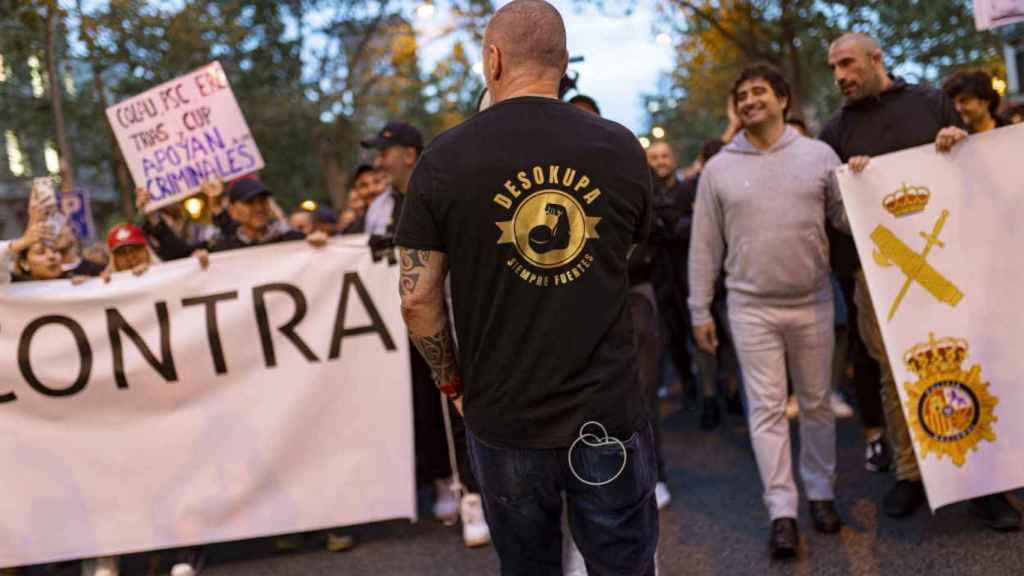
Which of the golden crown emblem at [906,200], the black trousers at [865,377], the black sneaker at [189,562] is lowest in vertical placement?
the black sneaker at [189,562]

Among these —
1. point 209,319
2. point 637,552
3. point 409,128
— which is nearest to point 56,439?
point 209,319

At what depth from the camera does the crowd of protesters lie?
4.23 metres

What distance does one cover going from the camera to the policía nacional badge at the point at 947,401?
414 centimetres

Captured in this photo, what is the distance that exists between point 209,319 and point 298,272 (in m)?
0.52

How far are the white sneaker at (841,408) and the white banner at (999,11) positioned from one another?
3031mm

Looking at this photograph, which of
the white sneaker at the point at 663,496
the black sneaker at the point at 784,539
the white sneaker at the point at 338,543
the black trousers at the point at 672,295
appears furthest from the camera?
the black trousers at the point at 672,295

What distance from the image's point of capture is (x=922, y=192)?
423 centimetres

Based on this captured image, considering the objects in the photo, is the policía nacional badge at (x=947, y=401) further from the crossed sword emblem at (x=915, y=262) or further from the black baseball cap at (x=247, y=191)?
the black baseball cap at (x=247, y=191)

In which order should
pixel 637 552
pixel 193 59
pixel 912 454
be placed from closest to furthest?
pixel 637 552, pixel 912 454, pixel 193 59

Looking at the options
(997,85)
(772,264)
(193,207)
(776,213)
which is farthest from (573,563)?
(193,207)

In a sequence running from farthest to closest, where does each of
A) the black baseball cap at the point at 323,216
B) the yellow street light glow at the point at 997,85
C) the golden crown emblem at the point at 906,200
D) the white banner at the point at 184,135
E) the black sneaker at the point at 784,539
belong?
1. the black baseball cap at the point at 323,216
2. the yellow street light glow at the point at 997,85
3. the white banner at the point at 184,135
4. the golden crown emblem at the point at 906,200
5. the black sneaker at the point at 784,539

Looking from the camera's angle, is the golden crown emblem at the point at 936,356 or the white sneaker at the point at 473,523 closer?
the golden crown emblem at the point at 936,356

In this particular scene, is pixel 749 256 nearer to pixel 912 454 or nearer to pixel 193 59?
pixel 912 454

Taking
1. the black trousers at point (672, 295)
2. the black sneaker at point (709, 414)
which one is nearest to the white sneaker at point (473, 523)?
the black sneaker at point (709, 414)
